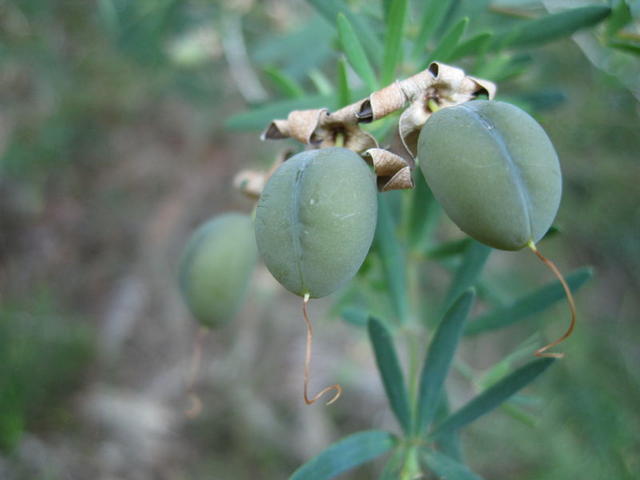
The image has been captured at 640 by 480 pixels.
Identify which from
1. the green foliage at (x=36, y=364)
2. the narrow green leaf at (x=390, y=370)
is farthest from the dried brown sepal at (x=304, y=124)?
the green foliage at (x=36, y=364)

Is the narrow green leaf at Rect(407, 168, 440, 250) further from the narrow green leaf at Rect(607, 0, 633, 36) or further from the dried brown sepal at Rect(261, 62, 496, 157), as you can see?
the narrow green leaf at Rect(607, 0, 633, 36)

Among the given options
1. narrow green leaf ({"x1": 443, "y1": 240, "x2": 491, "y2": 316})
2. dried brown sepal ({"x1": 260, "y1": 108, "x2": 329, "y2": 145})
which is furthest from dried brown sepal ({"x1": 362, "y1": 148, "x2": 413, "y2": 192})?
narrow green leaf ({"x1": 443, "y1": 240, "x2": 491, "y2": 316})

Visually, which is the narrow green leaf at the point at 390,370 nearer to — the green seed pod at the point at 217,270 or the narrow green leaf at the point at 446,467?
the narrow green leaf at the point at 446,467

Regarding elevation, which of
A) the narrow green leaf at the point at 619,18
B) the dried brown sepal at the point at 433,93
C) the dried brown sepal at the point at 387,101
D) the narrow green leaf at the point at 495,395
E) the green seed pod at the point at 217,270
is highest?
the dried brown sepal at the point at 387,101

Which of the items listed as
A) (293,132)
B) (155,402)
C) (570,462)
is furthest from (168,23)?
(570,462)

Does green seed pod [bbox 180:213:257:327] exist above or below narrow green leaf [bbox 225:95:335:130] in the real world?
below

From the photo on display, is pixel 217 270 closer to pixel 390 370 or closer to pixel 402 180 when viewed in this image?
pixel 390 370

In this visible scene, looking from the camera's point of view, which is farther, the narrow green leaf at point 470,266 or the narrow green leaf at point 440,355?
the narrow green leaf at point 470,266

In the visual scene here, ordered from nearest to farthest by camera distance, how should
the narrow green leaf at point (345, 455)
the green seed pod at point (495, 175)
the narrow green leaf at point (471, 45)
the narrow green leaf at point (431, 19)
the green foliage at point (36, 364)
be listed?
the green seed pod at point (495, 175) < the narrow green leaf at point (345, 455) < the narrow green leaf at point (471, 45) < the narrow green leaf at point (431, 19) < the green foliage at point (36, 364)
